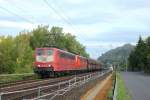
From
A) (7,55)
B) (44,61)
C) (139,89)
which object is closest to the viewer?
(139,89)

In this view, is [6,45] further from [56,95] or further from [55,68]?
[56,95]

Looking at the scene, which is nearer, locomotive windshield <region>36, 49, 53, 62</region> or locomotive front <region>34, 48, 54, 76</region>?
locomotive front <region>34, 48, 54, 76</region>

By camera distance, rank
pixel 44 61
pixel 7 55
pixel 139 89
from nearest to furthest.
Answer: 1. pixel 139 89
2. pixel 44 61
3. pixel 7 55

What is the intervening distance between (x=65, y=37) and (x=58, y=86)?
115065 mm

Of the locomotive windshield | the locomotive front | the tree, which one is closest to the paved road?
the locomotive front

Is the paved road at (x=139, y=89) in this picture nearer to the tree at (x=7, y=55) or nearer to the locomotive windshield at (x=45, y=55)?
the locomotive windshield at (x=45, y=55)

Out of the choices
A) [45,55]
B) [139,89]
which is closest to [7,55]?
[45,55]

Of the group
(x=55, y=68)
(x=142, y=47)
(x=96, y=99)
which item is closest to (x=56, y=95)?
(x=96, y=99)

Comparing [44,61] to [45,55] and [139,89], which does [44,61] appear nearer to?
[45,55]

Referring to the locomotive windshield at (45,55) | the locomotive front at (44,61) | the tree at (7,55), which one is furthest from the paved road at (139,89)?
the tree at (7,55)

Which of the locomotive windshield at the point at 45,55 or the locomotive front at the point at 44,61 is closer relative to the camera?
the locomotive front at the point at 44,61

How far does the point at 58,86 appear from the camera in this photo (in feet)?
91.4

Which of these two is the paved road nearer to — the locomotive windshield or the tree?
the locomotive windshield

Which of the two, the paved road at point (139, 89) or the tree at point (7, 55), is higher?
the tree at point (7, 55)
